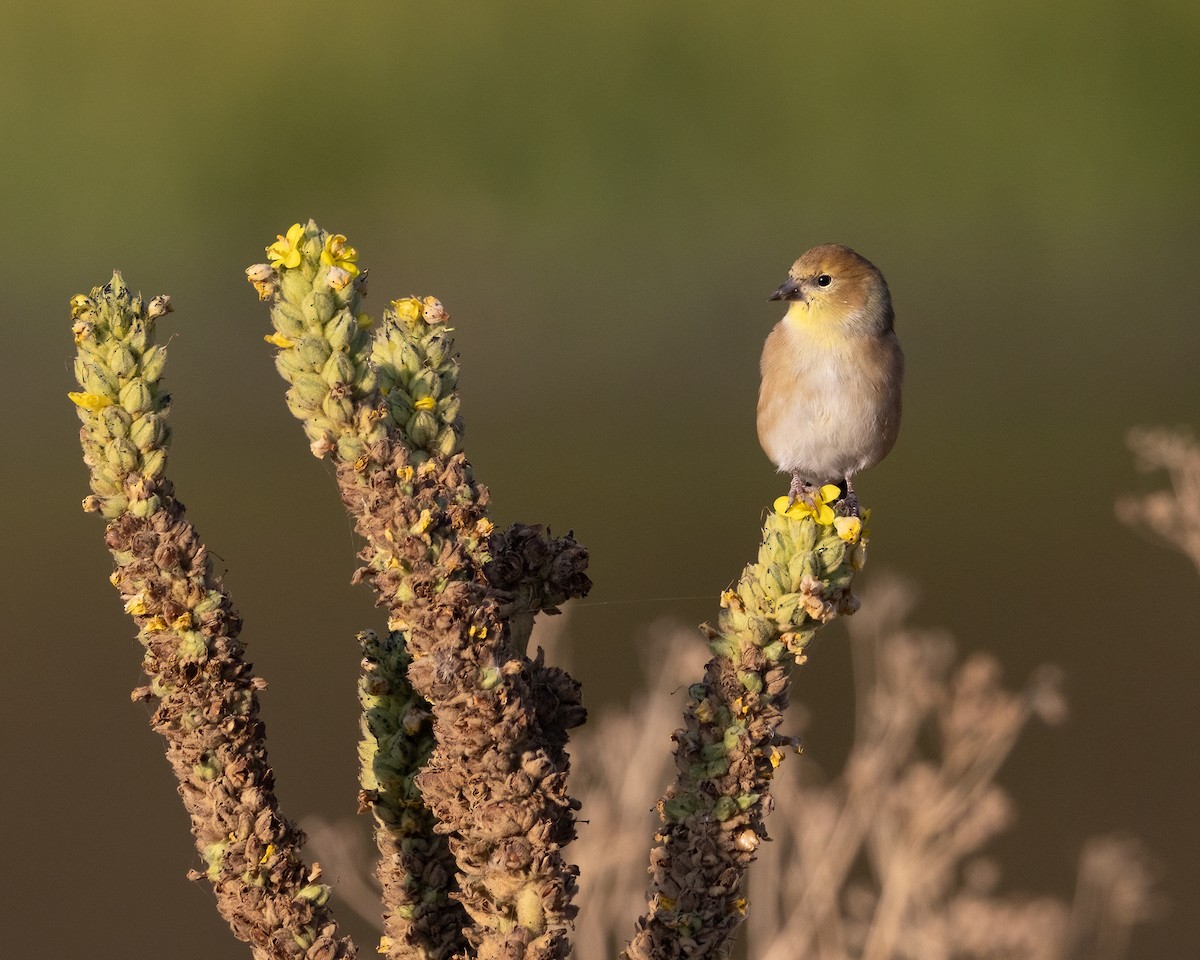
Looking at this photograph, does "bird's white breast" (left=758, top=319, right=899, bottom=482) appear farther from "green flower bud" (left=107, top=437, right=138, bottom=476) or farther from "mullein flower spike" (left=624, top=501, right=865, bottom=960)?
"green flower bud" (left=107, top=437, right=138, bottom=476)

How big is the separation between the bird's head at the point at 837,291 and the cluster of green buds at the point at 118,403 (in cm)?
145

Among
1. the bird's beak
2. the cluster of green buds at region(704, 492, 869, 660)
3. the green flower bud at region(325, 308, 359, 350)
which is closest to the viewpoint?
the green flower bud at region(325, 308, 359, 350)

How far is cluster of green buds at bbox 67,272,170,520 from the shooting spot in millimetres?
1232

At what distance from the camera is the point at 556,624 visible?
2885 mm

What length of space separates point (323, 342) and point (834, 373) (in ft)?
4.73

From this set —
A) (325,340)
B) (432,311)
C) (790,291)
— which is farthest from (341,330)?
(790,291)

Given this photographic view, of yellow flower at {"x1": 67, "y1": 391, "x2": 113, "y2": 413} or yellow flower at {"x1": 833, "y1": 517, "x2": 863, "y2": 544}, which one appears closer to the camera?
yellow flower at {"x1": 67, "y1": 391, "x2": 113, "y2": 413}

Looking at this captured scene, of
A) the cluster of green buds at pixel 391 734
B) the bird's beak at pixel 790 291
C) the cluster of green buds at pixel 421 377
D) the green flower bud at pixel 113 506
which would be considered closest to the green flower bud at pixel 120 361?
the green flower bud at pixel 113 506

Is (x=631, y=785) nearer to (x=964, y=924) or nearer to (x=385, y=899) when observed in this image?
(x=964, y=924)

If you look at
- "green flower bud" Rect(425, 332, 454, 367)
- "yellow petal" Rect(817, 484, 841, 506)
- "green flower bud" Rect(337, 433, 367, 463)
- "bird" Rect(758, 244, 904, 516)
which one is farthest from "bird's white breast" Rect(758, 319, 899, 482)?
"green flower bud" Rect(337, 433, 367, 463)

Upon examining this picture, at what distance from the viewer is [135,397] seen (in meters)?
1.24

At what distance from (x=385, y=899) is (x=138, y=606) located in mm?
429

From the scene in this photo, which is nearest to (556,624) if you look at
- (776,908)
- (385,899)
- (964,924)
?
(776,908)

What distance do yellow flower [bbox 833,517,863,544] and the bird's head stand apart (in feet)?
3.95
